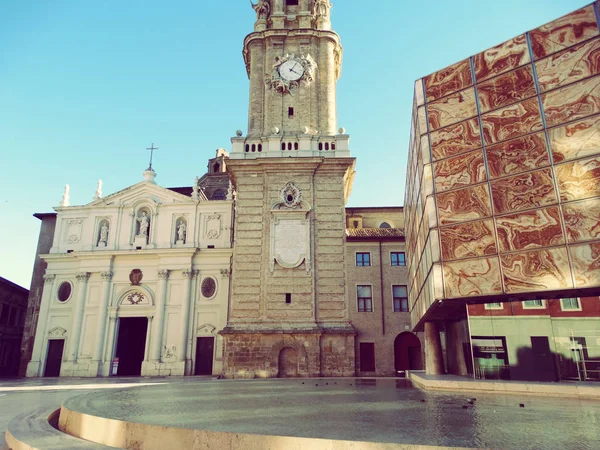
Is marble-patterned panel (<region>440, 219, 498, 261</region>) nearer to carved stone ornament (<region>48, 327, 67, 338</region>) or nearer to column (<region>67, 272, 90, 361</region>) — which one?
column (<region>67, 272, 90, 361</region>)

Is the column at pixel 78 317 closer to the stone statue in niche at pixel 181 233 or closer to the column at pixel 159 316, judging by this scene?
the column at pixel 159 316

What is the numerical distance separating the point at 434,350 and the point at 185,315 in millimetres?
20378

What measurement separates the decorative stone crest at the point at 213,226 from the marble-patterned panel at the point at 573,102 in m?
26.9

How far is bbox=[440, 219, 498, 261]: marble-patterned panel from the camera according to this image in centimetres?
1503

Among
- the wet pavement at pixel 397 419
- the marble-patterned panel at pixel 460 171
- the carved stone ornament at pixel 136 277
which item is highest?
the marble-patterned panel at pixel 460 171

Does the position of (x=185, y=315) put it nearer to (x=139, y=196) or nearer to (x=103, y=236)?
(x=103, y=236)

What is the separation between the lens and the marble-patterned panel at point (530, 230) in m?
13.9

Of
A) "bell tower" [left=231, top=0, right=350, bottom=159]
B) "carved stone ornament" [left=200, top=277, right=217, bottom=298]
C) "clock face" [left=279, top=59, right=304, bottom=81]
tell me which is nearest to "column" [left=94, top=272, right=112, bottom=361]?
"carved stone ornament" [left=200, top=277, right=217, bottom=298]

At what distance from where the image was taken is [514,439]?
5.83 metres

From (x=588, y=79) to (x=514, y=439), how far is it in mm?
12702

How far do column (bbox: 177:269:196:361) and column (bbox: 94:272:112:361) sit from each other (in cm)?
615

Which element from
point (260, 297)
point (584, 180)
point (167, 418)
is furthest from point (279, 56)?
point (167, 418)

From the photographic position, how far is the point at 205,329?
34.0 metres

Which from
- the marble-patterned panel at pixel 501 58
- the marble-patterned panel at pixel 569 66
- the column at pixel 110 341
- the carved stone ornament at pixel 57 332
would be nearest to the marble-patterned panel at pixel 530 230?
the marble-patterned panel at pixel 569 66
